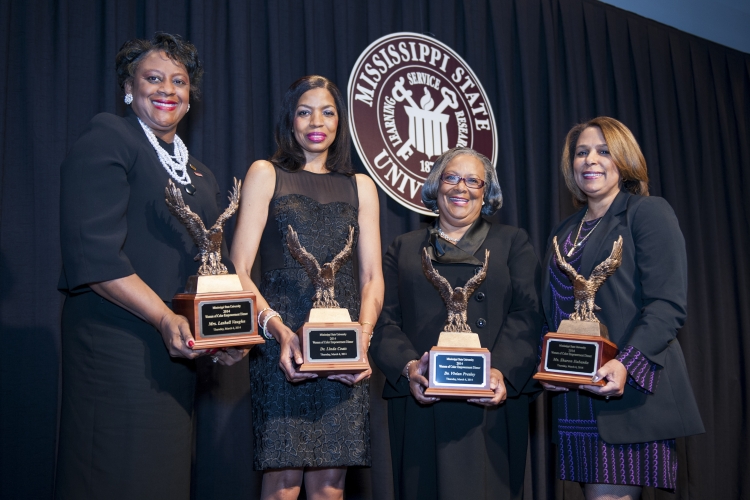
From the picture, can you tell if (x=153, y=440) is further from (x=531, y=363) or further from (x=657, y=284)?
(x=657, y=284)

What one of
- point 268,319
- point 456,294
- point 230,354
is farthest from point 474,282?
point 230,354

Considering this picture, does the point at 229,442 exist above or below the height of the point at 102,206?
below

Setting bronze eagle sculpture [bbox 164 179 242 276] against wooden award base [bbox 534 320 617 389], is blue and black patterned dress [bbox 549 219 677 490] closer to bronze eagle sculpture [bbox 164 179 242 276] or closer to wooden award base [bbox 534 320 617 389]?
wooden award base [bbox 534 320 617 389]

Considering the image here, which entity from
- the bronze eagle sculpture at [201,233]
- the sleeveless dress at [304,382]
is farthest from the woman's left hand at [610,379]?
the bronze eagle sculpture at [201,233]

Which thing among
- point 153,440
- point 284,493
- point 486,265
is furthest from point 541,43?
point 153,440

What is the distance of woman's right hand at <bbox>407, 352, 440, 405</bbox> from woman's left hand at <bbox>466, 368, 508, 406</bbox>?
0.43ft

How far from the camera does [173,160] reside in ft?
6.51

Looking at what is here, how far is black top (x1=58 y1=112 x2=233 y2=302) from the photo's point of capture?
5.62 ft

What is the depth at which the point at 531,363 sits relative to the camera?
2172 mm

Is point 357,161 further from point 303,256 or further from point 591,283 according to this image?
point 591,283

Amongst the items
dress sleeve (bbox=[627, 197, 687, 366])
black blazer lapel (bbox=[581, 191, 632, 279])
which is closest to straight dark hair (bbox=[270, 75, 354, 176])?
black blazer lapel (bbox=[581, 191, 632, 279])

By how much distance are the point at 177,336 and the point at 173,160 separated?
0.57m

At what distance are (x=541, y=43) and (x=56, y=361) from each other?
3.15 m

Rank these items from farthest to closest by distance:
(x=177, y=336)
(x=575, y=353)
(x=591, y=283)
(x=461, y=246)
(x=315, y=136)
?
(x=315, y=136), (x=461, y=246), (x=591, y=283), (x=575, y=353), (x=177, y=336)
